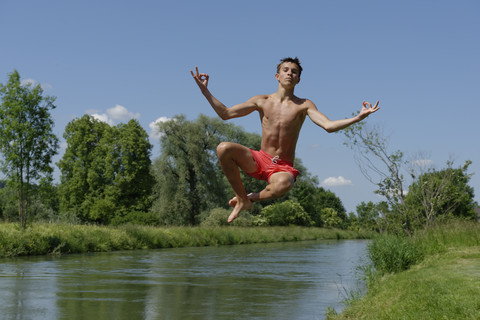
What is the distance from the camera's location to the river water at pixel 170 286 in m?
16.2

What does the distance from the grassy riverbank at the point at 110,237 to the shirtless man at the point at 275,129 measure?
16838mm

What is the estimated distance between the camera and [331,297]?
61.1 feet

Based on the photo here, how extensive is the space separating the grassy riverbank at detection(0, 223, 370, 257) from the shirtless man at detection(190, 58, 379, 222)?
1684cm

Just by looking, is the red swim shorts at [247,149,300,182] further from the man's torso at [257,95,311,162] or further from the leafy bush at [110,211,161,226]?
the leafy bush at [110,211,161,226]

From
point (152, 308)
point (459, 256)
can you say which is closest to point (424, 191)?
point (459, 256)

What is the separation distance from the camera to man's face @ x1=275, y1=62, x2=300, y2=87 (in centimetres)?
393

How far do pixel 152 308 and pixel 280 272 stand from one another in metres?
9.96

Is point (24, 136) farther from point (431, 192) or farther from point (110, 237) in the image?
→ point (431, 192)

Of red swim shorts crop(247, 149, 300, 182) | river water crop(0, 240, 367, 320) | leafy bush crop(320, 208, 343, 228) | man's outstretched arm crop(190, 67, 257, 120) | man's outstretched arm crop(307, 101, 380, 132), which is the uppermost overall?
man's outstretched arm crop(190, 67, 257, 120)

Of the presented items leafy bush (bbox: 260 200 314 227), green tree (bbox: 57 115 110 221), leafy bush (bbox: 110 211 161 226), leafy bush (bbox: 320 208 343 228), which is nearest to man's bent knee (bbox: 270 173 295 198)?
leafy bush (bbox: 110 211 161 226)

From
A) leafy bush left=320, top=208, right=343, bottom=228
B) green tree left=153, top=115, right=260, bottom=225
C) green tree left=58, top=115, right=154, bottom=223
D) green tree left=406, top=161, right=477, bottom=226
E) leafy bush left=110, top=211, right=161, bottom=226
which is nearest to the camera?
green tree left=406, top=161, right=477, bottom=226

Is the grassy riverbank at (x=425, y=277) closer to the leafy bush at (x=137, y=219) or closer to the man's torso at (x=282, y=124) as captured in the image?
the man's torso at (x=282, y=124)

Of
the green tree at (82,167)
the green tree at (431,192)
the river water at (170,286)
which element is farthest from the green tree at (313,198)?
the green tree at (431,192)

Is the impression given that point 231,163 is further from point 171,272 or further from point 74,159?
point 74,159
